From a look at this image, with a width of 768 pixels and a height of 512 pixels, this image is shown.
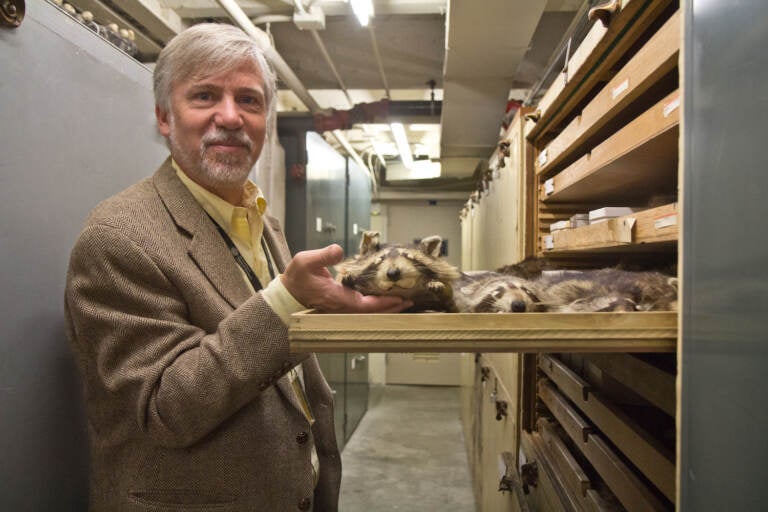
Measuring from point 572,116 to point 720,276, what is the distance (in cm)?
122

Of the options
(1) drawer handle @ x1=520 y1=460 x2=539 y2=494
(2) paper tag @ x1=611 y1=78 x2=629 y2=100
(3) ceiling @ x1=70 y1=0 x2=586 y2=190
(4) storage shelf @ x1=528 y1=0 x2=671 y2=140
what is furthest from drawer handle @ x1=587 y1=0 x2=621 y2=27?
(1) drawer handle @ x1=520 y1=460 x2=539 y2=494

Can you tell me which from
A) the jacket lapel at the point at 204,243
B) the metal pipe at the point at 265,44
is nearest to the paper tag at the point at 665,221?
the jacket lapel at the point at 204,243

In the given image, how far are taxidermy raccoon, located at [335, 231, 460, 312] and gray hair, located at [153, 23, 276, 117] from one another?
60cm

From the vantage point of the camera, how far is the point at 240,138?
1.13 m

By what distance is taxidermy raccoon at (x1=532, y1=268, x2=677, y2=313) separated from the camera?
704 mm

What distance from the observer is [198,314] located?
3.07 feet

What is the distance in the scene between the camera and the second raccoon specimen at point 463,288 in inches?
27.9

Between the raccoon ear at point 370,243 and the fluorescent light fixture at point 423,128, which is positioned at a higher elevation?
the fluorescent light fixture at point 423,128

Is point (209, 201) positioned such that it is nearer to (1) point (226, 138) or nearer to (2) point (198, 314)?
(1) point (226, 138)

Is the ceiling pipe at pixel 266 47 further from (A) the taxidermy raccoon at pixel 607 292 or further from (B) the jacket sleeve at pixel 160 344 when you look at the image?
(A) the taxidermy raccoon at pixel 607 292

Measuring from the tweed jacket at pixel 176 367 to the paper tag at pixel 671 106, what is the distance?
2.31ft

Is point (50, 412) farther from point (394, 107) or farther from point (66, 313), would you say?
point (394, 107)

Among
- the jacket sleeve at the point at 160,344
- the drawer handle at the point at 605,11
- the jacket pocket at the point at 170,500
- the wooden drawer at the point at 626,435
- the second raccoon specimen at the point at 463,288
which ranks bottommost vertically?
the jacket pocket at the point at 170,500

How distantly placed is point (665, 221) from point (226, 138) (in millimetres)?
895
